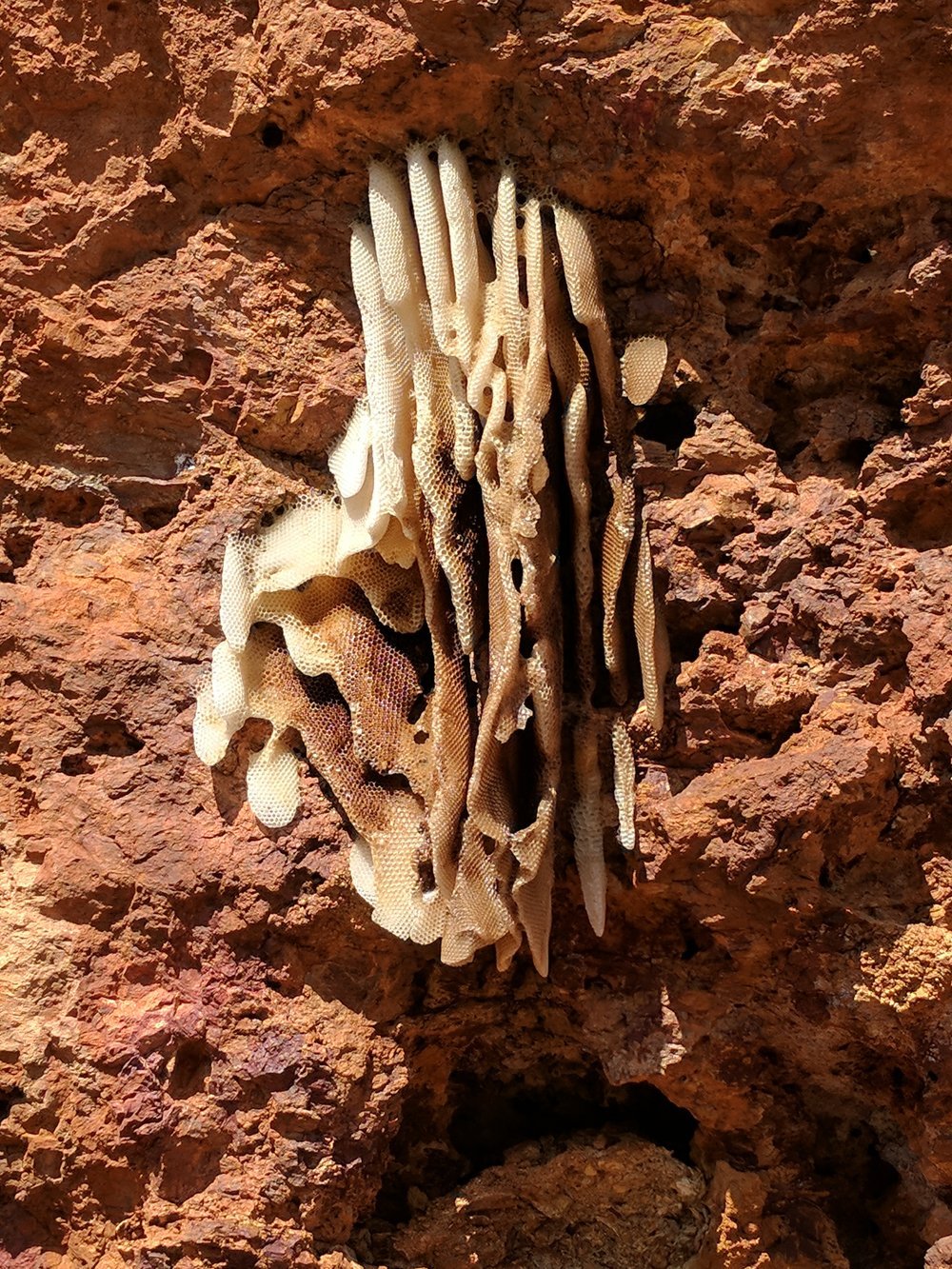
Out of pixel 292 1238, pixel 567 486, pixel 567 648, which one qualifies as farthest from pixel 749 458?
pixel 292 1238

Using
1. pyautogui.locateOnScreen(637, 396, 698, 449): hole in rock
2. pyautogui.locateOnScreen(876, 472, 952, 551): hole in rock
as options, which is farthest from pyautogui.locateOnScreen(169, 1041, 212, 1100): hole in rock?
pyautogui.locateOnScreen(876, 472, 952, 551): hole in rock

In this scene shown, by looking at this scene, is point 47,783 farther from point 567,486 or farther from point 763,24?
point 763,24

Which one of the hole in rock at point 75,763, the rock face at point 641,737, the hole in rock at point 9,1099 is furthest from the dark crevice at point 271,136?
the hole in rock at point 9,1099

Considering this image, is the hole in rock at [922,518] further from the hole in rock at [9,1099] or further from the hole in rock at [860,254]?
the hole in rock at [9,1099]

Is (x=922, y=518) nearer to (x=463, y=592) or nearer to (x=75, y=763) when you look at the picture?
(x=463, y=592)

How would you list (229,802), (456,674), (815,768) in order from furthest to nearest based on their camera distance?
(229,802), (456,674), (815,768)

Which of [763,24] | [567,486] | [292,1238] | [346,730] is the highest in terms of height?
[763,24]

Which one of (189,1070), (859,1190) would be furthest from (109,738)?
(859,1190)
